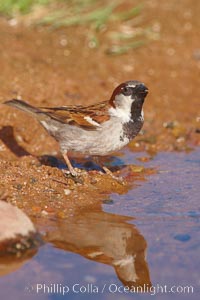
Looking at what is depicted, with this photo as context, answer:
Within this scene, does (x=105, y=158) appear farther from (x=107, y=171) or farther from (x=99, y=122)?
(x=99, y=122)

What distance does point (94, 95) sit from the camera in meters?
9.13

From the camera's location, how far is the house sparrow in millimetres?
6934

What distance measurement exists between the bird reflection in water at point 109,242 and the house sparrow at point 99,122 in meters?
1.10

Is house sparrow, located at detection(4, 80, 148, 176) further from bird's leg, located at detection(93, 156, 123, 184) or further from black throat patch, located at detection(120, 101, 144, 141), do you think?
bird's leg, located at detection(93, 156, 123, 184)

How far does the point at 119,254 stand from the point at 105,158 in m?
2.86

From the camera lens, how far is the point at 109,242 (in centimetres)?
545

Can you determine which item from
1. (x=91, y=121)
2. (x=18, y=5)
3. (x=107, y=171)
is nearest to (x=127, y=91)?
(x=91, y=121)

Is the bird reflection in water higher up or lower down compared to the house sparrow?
lower down

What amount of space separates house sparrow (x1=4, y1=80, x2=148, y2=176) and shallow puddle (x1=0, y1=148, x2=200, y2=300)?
1.97ft

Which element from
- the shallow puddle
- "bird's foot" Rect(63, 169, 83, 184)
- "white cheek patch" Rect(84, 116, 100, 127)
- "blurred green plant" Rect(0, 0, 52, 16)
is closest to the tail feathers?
"white cheek patch" Rect(84, 116, 100, 127)

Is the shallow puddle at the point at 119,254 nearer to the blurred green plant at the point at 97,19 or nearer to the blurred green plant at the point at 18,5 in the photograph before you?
the blurred green plant at the point at 97,19

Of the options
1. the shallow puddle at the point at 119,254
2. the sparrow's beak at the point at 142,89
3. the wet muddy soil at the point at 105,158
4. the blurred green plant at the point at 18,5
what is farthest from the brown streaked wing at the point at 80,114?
the blurred green plant at the point at 18,5

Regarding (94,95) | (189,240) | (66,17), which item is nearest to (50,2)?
(66,17)

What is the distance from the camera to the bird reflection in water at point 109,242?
5.00 meters
